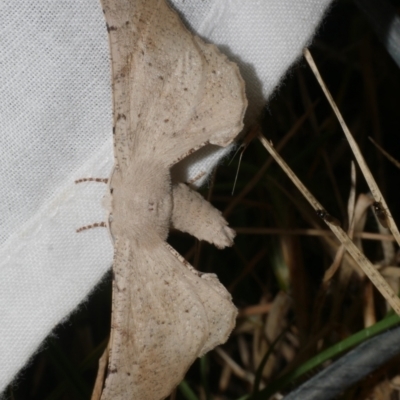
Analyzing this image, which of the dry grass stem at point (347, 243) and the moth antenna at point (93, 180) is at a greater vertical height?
the dry grass stem at point (347, 243)

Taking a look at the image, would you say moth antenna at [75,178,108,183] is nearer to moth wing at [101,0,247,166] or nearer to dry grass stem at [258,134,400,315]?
moth wing at [101,0,247,166]

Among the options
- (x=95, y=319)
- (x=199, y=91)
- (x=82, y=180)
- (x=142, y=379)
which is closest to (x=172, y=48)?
(x=199, y=91)

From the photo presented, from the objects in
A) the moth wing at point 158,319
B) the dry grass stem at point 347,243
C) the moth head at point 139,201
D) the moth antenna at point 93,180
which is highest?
the dry grass stem at point 347,243

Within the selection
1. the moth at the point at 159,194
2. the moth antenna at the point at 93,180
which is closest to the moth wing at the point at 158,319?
the moth at the point at 159,194

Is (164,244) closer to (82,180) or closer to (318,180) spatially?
(82,180)

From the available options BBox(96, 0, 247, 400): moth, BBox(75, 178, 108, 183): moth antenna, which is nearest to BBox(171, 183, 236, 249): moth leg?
BBox(96, 0, 247, 400): moth

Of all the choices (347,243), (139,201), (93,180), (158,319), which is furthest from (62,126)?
(347,243)

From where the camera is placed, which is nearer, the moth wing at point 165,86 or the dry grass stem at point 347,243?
the moth wing at point 165,86

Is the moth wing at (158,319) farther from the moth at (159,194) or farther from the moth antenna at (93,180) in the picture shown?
the moth antenna at (93,180)
